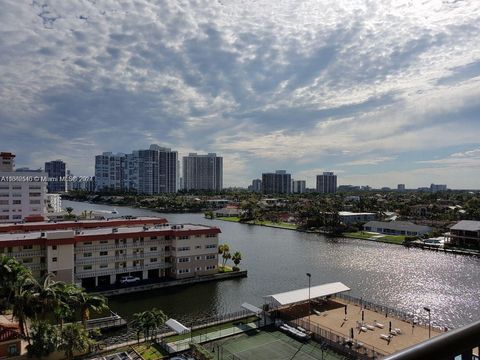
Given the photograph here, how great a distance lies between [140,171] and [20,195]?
7726 cm

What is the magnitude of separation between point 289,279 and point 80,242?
11.9 meters

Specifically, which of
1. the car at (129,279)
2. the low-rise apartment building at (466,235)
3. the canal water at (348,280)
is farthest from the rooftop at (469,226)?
the car at (129,279)

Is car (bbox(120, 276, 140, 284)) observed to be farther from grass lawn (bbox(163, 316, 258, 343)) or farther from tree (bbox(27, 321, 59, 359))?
tree (bbox(27, 321, 59, 359))

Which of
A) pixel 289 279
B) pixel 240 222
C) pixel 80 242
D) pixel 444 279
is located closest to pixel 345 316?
pixel 289 279

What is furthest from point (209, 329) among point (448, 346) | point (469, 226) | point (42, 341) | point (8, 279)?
point (469, 226)

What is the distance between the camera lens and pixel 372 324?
15.0 m

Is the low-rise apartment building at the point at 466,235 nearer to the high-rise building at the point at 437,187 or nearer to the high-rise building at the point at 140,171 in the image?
the high-rise building at the point at 140,171

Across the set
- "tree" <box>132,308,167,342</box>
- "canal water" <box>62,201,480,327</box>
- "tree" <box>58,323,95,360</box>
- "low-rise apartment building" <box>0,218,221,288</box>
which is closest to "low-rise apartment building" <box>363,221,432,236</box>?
"canal water" <box>62,201,480,327</box>

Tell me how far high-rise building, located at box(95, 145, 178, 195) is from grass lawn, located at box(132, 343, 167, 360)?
104322 millimetres

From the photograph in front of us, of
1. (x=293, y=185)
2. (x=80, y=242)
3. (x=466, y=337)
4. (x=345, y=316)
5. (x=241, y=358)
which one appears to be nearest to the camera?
(x=466, y=337)

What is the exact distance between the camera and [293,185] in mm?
146750

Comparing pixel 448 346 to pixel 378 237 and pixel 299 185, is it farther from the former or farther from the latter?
pixel 299 185

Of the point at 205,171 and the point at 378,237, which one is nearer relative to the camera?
the point at 378,237

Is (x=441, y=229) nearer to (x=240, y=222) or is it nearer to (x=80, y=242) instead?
(x=240, y=222)
